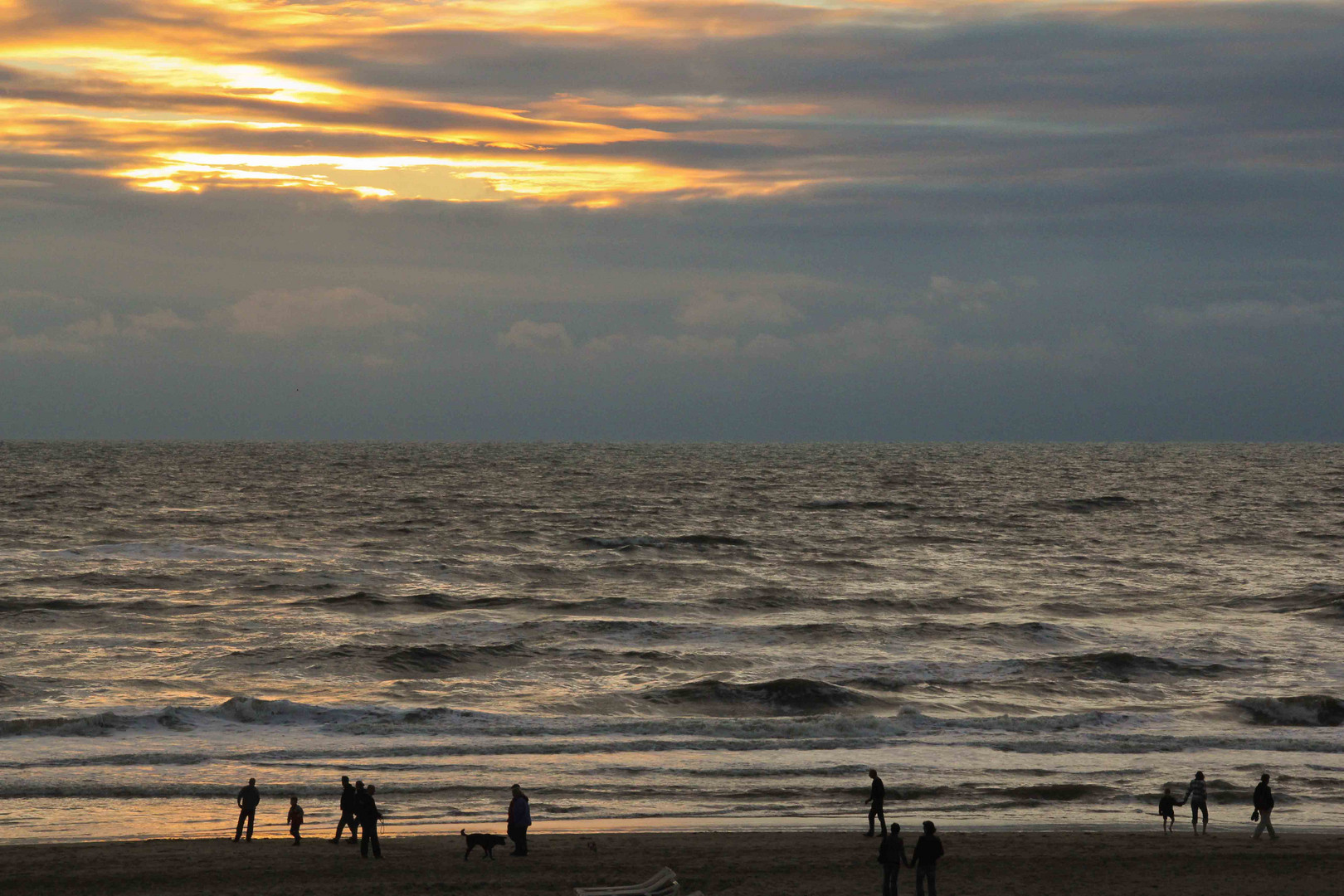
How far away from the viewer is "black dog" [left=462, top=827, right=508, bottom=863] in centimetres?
2139

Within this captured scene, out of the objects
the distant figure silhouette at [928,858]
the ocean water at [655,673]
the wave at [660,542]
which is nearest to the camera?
the distant figure silhouette at [928,858]

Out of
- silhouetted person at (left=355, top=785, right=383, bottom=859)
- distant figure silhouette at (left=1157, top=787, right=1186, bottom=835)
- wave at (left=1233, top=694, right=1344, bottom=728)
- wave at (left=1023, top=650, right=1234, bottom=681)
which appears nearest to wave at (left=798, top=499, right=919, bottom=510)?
wave at (left=1023, top=650, right=1234, bottom=681)

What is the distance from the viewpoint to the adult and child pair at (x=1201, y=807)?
2362 centimetres

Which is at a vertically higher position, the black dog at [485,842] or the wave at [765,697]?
the wave at [765,697]

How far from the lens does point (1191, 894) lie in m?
20.5

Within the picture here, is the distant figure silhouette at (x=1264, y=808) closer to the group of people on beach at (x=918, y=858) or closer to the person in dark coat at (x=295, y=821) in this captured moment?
the group of people on beach at (x=918, y=858)

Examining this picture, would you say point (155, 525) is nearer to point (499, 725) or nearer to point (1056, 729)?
point (499, 725)

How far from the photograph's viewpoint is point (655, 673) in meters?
40.2

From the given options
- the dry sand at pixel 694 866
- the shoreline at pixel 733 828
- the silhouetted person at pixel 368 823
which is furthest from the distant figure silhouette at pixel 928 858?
the silhouetted person at pixel 368 823

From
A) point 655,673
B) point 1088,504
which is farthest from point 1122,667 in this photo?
point 1088,504

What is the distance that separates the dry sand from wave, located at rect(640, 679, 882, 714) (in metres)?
12.5

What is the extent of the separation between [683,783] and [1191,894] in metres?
11.0

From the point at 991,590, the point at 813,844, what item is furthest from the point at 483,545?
the point at 813,844

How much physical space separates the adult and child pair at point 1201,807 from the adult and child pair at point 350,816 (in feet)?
47.8
